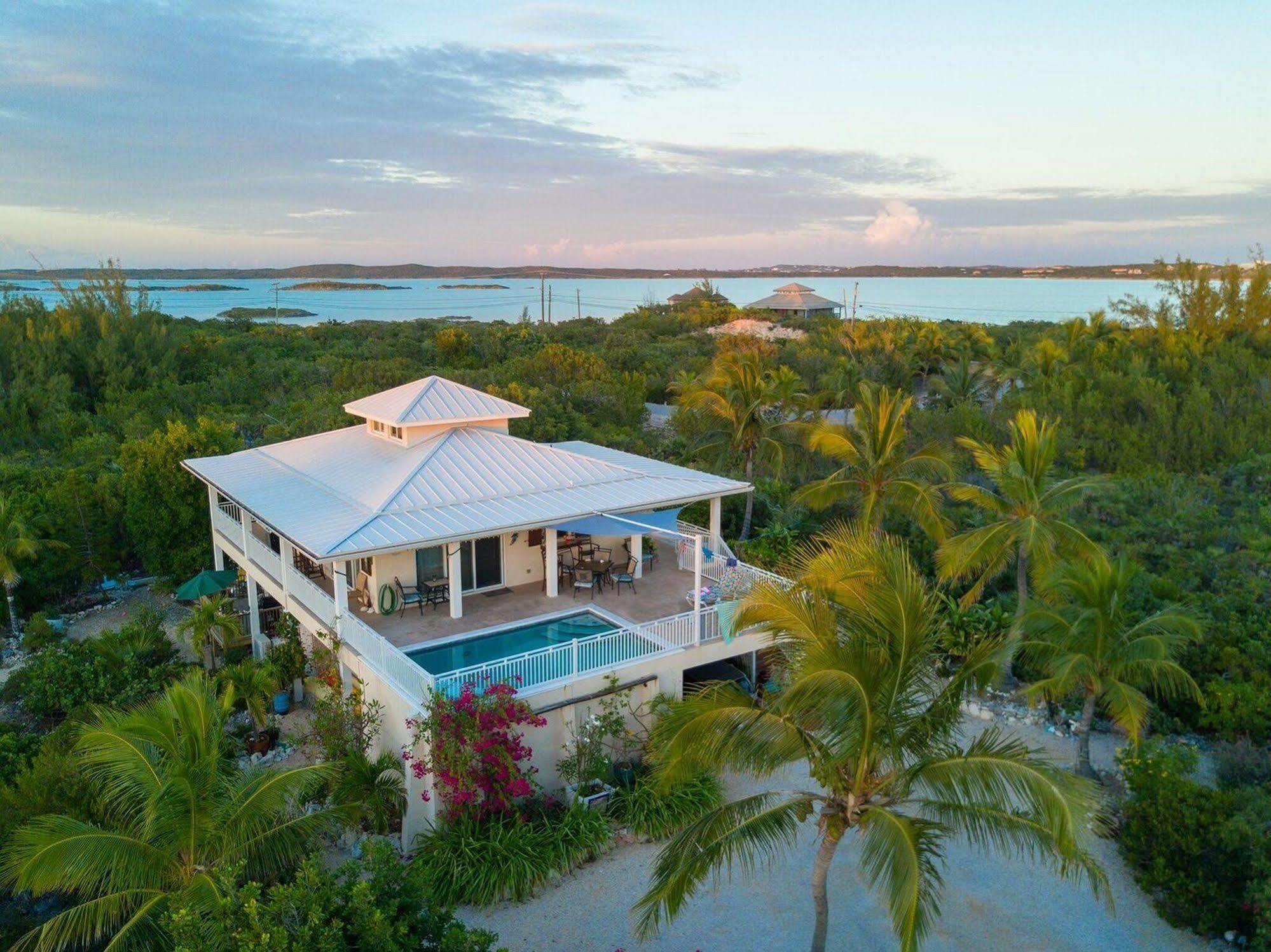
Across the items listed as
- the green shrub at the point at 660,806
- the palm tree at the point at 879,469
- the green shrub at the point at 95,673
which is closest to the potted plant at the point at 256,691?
the green shrub at the point at 95,673

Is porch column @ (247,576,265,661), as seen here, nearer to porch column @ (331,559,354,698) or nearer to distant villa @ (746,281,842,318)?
porch column @ (331,559,354,698)

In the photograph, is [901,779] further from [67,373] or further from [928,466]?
Result: [67,373]

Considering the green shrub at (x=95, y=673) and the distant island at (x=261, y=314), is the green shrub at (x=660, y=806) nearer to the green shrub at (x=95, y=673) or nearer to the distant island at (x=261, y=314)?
the green shrub at (x=95, y=673)

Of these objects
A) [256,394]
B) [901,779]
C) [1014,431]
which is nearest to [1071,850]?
[901,779]

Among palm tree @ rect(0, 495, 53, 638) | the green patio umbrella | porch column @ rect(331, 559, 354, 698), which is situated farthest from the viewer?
palm tree @ rect(0, 495, 53, 638)

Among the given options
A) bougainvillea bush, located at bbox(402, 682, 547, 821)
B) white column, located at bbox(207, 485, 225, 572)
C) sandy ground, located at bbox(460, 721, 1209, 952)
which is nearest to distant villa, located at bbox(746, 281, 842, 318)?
white column, located at bbox(207, 485, 225, 572)

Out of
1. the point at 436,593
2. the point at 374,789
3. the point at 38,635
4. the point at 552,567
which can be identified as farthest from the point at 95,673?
the point at 552,567

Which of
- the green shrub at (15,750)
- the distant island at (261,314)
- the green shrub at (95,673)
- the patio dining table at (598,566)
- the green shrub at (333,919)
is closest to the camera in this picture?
the green shrub at (333,919)

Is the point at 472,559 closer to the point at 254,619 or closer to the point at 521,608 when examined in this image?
the point at 521,608
